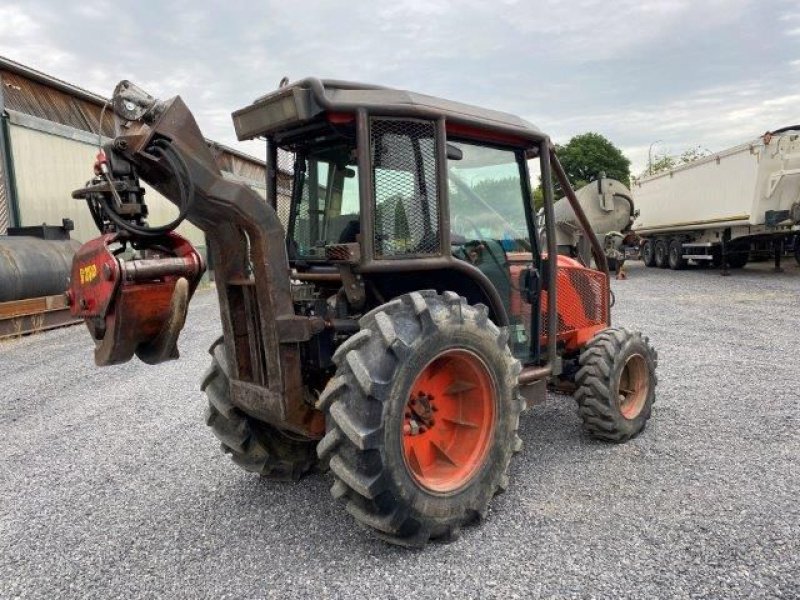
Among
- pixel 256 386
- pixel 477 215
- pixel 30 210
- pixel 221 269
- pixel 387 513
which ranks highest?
pixel 30 210

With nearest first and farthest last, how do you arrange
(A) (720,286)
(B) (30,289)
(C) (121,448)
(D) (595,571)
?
(D) (595,571)
(C) (121,448)
(B) (30,289)
(A) (720,286)

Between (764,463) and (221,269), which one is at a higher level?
(221,269)

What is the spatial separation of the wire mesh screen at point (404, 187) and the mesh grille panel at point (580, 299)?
1.64 metres

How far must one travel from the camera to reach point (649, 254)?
882 inches

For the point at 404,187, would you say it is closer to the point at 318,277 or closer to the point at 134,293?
the point at 318,277

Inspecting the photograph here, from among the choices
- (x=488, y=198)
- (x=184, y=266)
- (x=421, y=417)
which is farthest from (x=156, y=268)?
(x=488, y=198)

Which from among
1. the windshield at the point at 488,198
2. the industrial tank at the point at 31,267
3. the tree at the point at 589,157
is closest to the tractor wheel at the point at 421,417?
the windshield at the point at 488,198

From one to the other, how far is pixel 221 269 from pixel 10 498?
2.27 metres

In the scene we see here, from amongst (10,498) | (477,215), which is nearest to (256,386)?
(477,215)

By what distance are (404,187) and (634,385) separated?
98.7 inches

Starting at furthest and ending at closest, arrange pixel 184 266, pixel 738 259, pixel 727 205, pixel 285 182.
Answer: pixel 738 259 → pixel 727 205 → pixel 285 182 → pixel 184 266

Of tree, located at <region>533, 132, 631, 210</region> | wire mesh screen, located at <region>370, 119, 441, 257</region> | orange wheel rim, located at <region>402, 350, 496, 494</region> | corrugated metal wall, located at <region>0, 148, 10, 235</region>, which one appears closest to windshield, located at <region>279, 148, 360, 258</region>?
wire mesh screen, located at <region>370, 119, 441, 257</region>

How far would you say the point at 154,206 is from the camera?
13820 mm

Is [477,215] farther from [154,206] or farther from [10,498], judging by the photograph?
[154,206]
